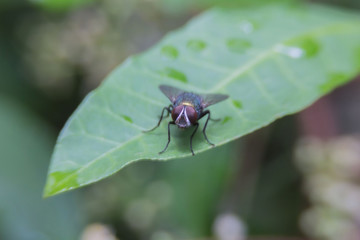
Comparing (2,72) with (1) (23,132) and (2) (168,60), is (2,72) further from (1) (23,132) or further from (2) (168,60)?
(2) (168,60)

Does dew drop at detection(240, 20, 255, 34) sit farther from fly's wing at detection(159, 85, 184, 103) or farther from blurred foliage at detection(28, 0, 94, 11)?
blurred foliage at detection(28, 0, 94, 11)

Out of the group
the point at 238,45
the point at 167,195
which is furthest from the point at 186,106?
the point at 167,195

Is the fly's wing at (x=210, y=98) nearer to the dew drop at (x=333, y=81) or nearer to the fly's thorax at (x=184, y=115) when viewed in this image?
the fly's thorax at (x=184, y=115)

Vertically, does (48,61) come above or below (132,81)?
below

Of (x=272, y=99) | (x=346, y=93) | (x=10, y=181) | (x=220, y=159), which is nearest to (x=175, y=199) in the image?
(x=220, y=159)

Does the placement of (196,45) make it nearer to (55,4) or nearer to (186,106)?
(186,106)
